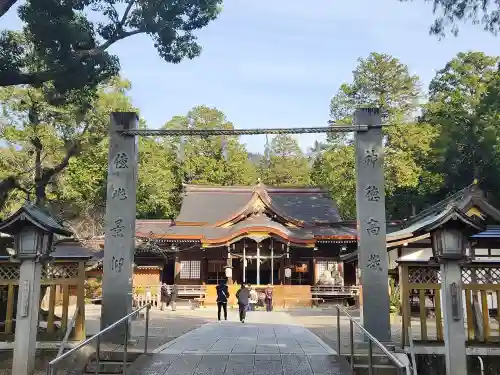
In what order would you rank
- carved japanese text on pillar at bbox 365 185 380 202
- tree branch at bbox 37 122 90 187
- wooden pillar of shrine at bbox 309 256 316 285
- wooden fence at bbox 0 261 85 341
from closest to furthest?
wooden fence at bbox 0 261 85 341, carved japanese text on pillar at bbox 365 185 380 202, tree branch at bbox 37 122 90 187, wooden pillar of shrine at bbox 309 256 316 285

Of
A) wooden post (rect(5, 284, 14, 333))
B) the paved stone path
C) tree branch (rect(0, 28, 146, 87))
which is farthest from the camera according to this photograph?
tree branch (rect(0, 28, 146, 87))

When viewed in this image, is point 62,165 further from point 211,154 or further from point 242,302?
point 211,154

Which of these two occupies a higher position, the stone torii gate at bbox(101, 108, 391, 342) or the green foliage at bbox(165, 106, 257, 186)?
the green foliage at bbox(165, 106, 257, 186)

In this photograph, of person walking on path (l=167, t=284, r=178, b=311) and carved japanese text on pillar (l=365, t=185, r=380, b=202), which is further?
person walking on path (l=167, t=284, r=178, b=311)

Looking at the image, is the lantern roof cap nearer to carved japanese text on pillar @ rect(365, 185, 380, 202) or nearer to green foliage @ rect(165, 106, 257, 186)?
carved japanese text on pillar @ rect(365, 185, 380, 202)

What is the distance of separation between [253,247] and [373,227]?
1940 centimetres

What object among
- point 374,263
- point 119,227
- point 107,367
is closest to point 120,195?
point 119,227

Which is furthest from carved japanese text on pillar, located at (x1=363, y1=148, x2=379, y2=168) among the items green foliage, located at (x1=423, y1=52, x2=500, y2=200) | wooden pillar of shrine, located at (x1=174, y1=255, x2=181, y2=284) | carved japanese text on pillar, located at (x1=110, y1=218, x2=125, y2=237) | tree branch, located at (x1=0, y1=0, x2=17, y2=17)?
green foliage, located at (x1=423, y1=52, x2=500, y2=200)

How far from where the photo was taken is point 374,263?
8641 millimetres

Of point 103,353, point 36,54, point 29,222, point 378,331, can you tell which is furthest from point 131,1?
point 378,331

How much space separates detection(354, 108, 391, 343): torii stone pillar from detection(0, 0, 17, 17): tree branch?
280 inches

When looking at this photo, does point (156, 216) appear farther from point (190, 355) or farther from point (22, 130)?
point (190, 355)

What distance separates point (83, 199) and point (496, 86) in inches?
1086

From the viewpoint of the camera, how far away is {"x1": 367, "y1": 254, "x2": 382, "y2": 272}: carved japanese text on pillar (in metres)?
8.62
